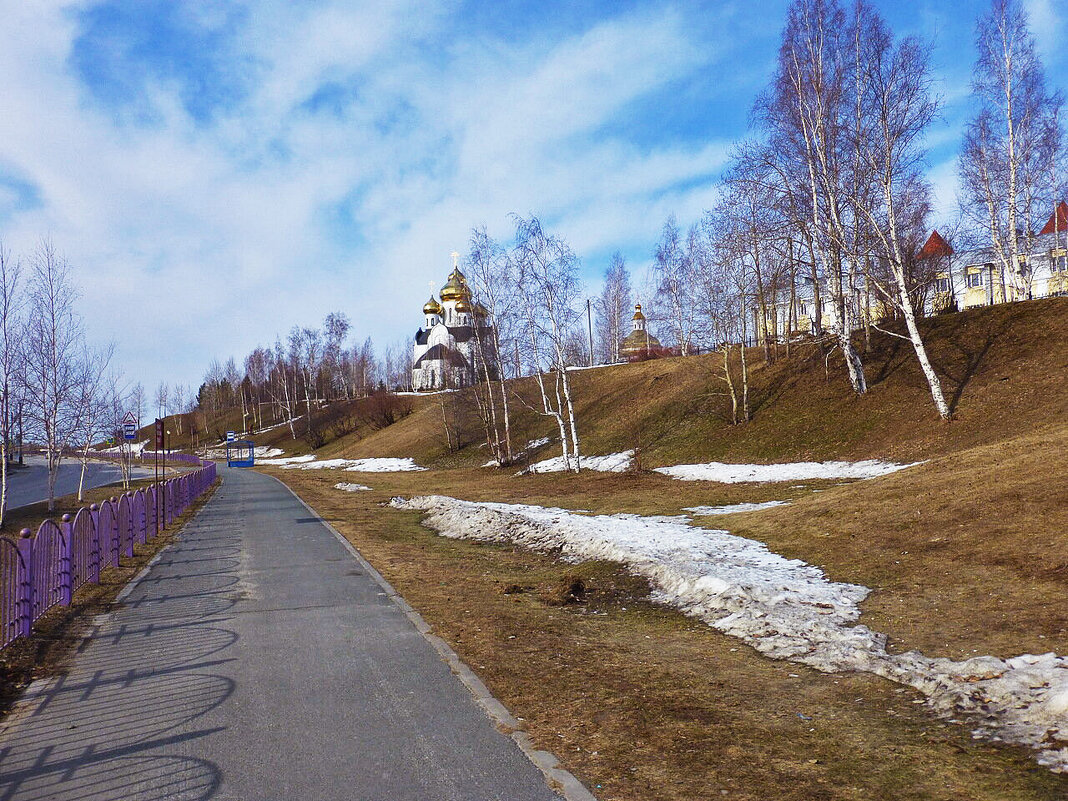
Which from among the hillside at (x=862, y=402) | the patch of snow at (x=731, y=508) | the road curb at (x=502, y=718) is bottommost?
the patch of snow at (x=731, y=508)

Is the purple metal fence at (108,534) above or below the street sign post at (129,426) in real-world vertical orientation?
below

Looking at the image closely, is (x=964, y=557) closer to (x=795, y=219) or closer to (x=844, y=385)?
(x=795, y=219)

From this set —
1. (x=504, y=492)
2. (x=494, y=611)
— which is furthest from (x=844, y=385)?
(x=494, y=611)

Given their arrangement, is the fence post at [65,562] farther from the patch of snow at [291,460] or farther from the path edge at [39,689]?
the patch of snow at [291,460]

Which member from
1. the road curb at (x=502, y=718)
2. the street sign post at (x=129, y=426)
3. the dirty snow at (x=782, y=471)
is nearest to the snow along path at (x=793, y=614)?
the road curb at (x=502, y=718)

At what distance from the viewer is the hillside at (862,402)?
20.9 meters

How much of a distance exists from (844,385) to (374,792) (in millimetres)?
27963

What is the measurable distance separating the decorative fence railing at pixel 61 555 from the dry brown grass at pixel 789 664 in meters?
4.24

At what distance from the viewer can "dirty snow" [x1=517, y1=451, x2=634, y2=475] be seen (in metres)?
30.8

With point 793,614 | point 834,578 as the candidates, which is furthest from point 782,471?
point 793,614

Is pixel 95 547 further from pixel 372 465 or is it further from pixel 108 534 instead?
pixel 372 465

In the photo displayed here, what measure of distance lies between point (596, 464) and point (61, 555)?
25.3 m

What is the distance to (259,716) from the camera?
17.3 ft

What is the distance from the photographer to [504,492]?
26500 mm
